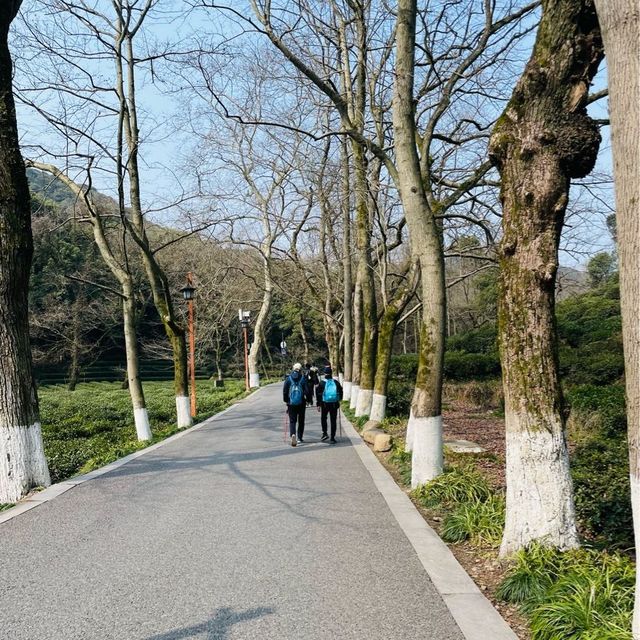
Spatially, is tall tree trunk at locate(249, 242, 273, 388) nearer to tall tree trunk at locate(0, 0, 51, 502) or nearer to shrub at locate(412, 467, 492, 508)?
tall tree trunk at locate(0, 0, 51, 502)

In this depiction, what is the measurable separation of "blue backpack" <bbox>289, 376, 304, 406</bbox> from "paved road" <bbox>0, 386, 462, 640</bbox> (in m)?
3.52

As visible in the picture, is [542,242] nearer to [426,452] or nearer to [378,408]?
[426,452]

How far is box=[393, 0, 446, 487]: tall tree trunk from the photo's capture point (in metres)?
7.86

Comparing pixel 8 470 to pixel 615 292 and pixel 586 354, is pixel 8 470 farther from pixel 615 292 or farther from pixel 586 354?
pixel 615 292

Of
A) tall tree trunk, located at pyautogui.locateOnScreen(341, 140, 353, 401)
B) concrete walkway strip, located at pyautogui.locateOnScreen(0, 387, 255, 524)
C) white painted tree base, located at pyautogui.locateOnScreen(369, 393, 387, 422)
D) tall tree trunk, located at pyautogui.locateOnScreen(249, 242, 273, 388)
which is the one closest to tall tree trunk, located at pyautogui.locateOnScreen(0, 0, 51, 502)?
concrete walkway strip, located at pyautogui.locateOnScreen(0, 387, 255, 524)

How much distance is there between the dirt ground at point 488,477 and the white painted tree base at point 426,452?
1.15 feet

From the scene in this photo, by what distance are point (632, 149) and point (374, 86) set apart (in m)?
12.6

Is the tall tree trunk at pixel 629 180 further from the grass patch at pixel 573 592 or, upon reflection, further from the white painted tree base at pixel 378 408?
the white painted tree base at pixel 378 408

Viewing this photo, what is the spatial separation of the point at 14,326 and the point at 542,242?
262 inches

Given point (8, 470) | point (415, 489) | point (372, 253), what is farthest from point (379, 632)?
point (372, 253)

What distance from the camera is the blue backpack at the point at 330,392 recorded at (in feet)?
42.4

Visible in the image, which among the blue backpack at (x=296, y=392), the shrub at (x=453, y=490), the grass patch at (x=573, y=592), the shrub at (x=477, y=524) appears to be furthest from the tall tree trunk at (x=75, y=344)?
the grass patch at (x=573, y=592)

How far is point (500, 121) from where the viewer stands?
196 inches

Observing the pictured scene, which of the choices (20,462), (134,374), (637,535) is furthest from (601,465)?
(134,374)
